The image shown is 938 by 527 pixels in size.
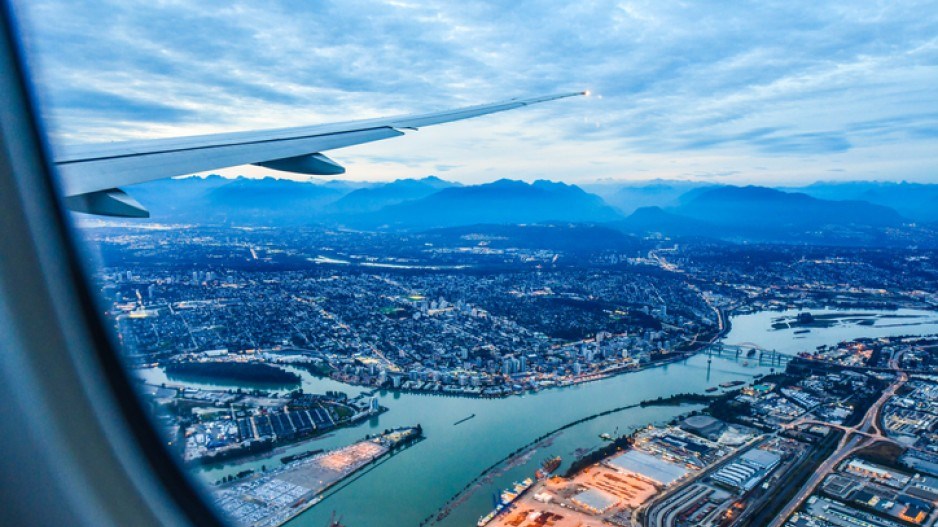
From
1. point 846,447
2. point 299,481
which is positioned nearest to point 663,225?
point 846,447

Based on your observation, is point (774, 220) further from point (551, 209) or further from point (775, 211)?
point (551, 209)

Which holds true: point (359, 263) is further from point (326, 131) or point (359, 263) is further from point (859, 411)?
point (326, 131)

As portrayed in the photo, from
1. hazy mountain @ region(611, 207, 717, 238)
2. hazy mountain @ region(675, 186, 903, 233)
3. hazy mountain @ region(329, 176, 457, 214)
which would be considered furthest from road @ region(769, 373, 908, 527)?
hazy mountain @ region(329, 176, 457, 214)

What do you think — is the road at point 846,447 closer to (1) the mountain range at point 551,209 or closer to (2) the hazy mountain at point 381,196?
(1) the mountain range at point 551,209

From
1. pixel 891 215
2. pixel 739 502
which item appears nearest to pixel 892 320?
pixel 739 502

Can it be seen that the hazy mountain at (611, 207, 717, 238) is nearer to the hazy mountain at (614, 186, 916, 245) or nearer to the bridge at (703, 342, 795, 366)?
the hazy mountain at (614, 186, 916, 245)

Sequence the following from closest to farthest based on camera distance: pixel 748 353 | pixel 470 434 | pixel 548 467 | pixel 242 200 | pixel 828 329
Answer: pixel 548 467 → pixel 470 434 → pixel 748 353 → pixel 828 329 → pixel 242 200

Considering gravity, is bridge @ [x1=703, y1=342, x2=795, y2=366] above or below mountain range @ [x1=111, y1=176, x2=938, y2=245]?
→ below
